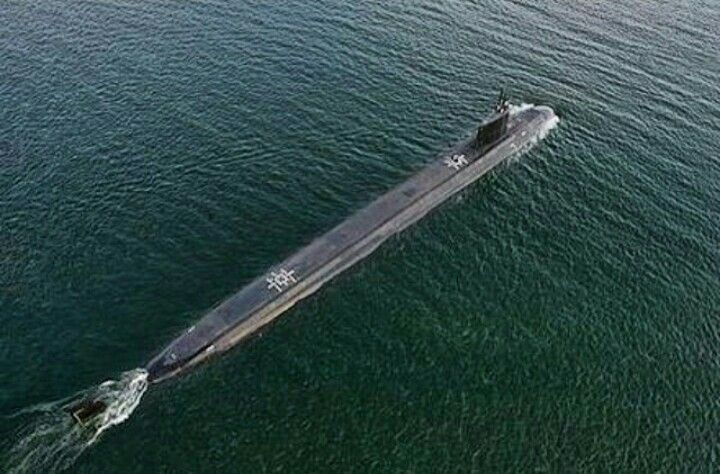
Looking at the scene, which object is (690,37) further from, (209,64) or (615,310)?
(209,64)

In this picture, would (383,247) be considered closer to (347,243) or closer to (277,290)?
(347,243)

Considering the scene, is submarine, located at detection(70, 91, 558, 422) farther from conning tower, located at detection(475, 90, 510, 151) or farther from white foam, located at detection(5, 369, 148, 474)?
white foam, located at detection(5, 369, 148, 474)

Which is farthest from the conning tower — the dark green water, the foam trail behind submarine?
the dark green water

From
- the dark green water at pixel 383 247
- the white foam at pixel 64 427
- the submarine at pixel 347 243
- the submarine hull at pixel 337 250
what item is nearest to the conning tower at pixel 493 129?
the submarine at pixel 347 243

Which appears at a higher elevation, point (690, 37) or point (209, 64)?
point (209, 64)

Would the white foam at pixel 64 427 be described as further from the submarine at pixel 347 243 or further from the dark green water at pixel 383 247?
the submarine at pixel 347 243

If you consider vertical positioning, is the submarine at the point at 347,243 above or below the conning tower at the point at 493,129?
below

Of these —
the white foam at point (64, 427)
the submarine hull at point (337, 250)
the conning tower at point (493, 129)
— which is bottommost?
the white foam at point (64, 427)

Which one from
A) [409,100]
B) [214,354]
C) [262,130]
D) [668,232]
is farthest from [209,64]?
[668,232]
